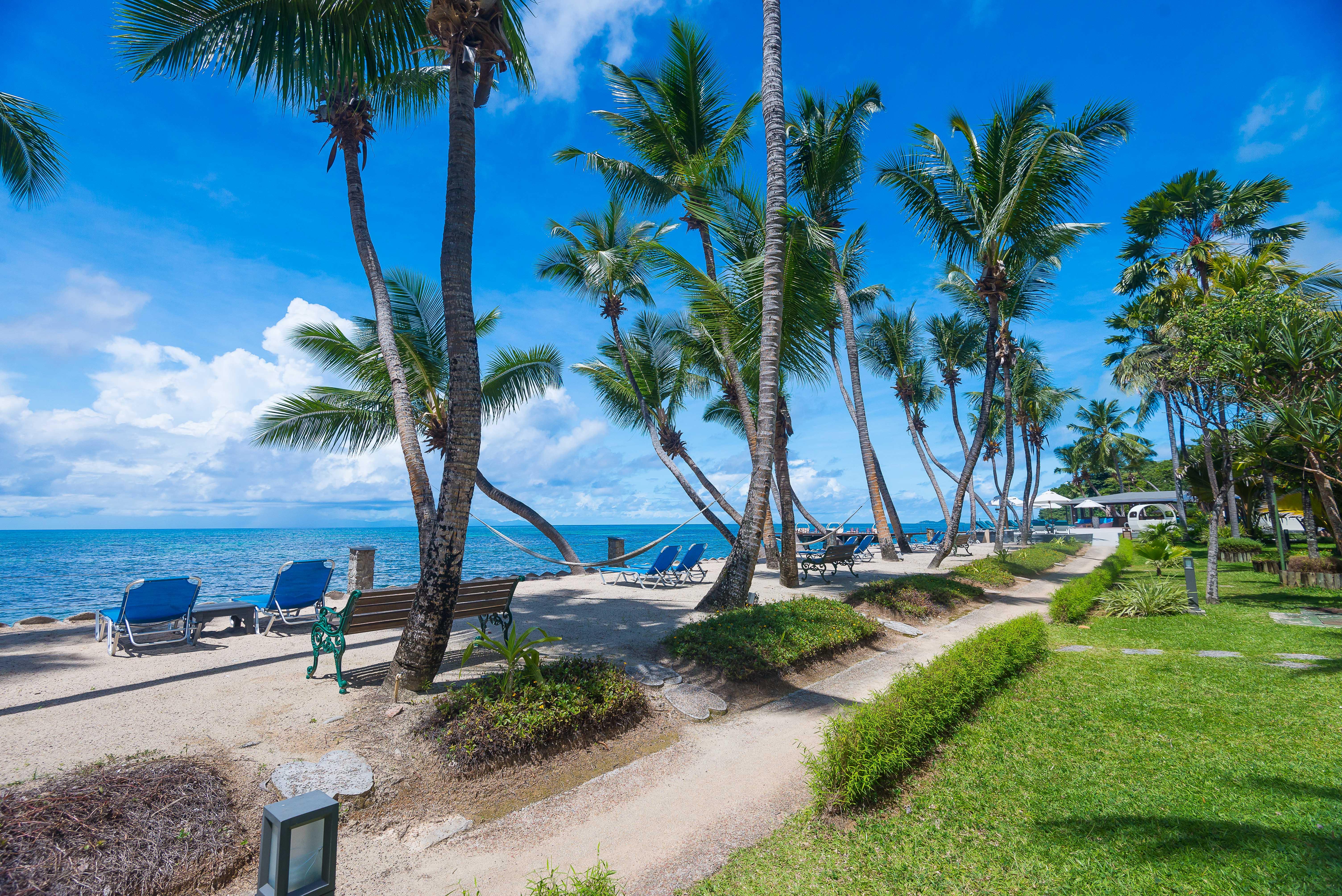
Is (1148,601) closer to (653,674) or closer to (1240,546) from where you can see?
(653,674)

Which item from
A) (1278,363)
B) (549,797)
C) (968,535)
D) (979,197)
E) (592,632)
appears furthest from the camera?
(968,535)

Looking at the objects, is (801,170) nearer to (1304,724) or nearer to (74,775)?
(1304,724)

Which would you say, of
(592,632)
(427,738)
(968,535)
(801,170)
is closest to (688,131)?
(801,170)

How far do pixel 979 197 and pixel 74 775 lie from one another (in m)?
15.1

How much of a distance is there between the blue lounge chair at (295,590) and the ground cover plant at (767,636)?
16.6 ft

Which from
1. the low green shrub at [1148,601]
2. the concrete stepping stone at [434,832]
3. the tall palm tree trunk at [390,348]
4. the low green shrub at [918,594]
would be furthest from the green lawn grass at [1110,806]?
the tall palm tree trunk at [390,348]

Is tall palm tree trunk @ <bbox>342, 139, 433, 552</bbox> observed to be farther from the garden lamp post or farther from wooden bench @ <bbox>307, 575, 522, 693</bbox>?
the garden lamp post

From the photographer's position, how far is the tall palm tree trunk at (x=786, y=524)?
11117 millimetres

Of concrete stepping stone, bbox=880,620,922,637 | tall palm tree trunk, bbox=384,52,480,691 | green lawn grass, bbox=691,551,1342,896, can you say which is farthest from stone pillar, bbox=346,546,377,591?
green lawn grass, bbox=691,551,1342,896

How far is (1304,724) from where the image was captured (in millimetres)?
4340

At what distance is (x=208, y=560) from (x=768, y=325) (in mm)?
46542

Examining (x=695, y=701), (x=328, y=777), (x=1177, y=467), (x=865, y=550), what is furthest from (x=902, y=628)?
(x=1177, y=467)

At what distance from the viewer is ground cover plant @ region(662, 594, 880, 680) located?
5.84 metres

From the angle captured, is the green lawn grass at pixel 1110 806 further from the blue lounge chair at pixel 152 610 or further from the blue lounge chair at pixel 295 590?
the blue lounge chair at pixel 295 590
